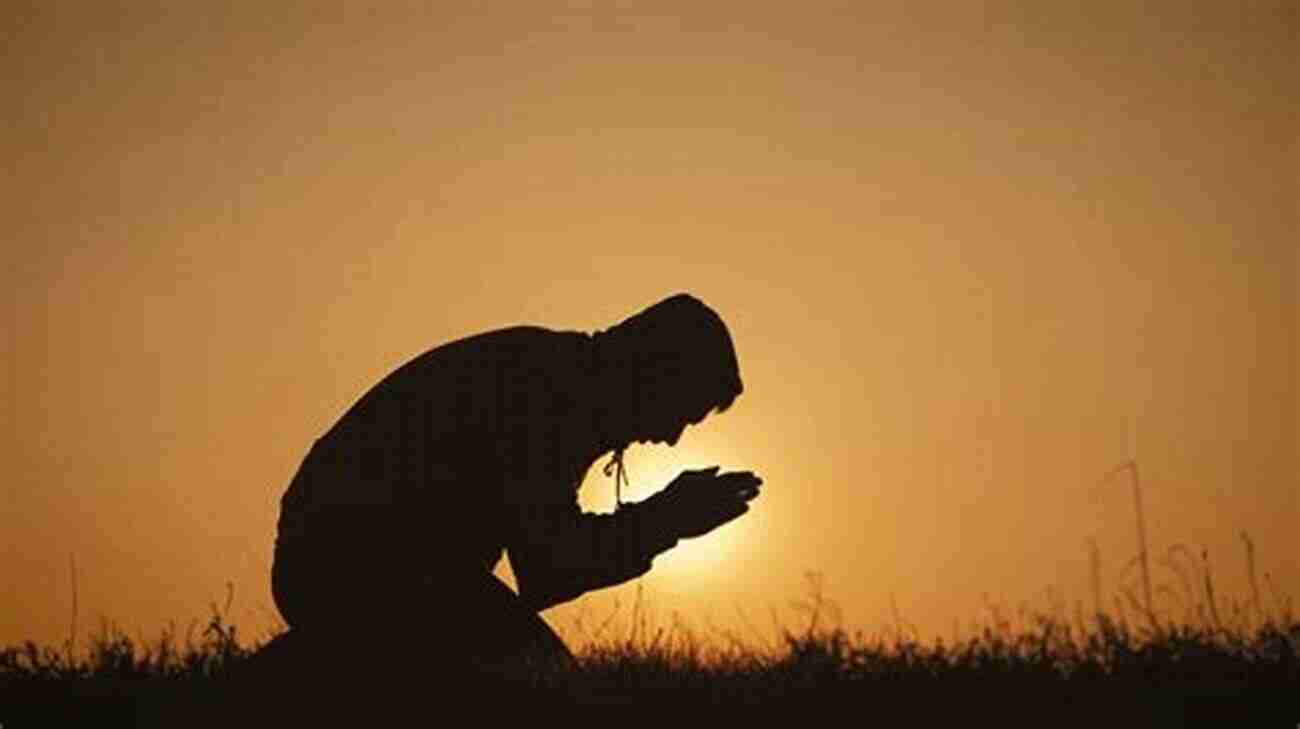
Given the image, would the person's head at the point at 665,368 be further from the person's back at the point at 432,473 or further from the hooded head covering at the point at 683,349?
the person's back at the point at 432,473

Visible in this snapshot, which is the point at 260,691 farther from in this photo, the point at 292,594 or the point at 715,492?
the point at 715,492

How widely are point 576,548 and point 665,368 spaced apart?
90 cm

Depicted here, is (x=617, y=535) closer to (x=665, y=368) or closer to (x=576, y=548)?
(x=576, y=548)

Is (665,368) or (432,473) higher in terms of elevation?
(665,368)

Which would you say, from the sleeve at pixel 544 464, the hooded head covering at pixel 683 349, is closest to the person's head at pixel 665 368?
the hooded head covering at pixel 683 349

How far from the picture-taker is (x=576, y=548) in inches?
368

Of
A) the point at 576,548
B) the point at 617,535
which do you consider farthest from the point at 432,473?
the point at 617,535

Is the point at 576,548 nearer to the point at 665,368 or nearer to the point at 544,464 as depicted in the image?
the point at 544,464

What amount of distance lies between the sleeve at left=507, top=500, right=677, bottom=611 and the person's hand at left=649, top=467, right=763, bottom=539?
0.25ft

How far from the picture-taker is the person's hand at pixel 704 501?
9.51 m

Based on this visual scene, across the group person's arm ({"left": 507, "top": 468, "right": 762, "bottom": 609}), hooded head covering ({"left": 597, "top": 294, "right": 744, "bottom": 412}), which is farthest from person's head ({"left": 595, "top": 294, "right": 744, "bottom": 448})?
person's arm ({"left": 507, "top": 468, "right": 762, "bottom": 609})

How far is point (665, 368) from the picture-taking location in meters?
9.48

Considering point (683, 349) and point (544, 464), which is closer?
point (544, 464)

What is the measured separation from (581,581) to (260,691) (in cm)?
173
